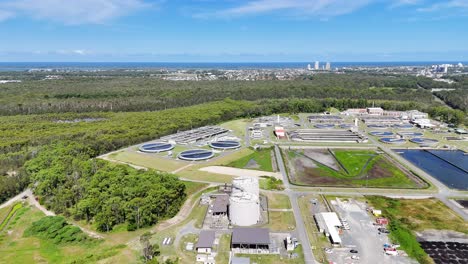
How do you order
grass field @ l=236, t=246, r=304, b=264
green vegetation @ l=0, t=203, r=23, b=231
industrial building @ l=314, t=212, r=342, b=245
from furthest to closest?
green vegetation @ l=0, t=203, r=23, b=231 → industrial building @ l=314, t=212, r=342, b=245 → grass field @ l=236, t=246, r=304, b=264

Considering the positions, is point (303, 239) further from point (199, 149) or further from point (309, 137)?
point (309, 137)

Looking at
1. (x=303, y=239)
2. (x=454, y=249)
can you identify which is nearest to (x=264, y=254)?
(x=303, y=239)

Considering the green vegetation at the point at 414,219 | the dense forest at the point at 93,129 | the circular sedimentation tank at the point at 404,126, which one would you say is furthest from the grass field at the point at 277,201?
the circular sedimentation tank at the point at 404,126

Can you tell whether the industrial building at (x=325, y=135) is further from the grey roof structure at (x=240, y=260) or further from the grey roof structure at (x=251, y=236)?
the grey roof structure at (x=240, y=260)

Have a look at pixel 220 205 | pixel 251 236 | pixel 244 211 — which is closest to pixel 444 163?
pixel 244 211

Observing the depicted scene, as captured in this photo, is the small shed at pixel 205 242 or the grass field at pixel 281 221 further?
the grass field at pixel 281 221

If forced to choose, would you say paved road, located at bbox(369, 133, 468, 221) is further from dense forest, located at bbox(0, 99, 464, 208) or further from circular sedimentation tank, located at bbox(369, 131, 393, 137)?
dense forest, located at bbox(0, 99, 464, 208)

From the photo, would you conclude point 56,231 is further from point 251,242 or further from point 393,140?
point 393,140

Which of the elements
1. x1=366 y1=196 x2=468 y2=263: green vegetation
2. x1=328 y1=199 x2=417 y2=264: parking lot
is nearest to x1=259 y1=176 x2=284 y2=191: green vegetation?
x1=328 y1=199 x2=417 y2=264: parking lot
